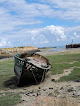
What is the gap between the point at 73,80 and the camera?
511 inches

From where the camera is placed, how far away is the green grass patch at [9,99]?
9.14 meters

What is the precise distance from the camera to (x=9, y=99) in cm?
970

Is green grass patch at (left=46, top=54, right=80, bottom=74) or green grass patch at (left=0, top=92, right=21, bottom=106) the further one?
green grass patch at (left=46, top=54, right=80, bottom=74)

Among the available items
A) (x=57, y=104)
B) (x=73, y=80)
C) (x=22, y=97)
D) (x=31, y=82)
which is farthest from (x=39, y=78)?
(x=57, y=104)

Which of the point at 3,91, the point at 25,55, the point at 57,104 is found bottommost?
the point at 3,91

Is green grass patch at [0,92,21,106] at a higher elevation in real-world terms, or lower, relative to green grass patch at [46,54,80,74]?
lower

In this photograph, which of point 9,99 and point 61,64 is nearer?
point 9,99

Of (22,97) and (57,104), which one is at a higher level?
(57,104)

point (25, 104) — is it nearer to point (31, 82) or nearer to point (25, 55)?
point (31, 82)

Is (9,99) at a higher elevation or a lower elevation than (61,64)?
lower

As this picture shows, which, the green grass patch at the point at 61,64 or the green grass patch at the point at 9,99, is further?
the green grass patch at the point at 61,64

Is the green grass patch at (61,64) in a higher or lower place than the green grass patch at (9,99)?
higher

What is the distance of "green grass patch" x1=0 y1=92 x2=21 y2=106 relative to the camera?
30.0ft

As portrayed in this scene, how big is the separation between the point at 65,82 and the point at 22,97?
4.11 metres
